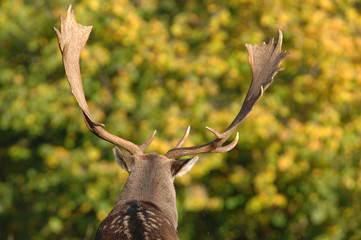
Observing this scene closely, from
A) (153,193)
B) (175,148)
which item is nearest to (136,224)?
(153,193)

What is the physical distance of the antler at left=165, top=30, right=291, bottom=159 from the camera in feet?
15.8

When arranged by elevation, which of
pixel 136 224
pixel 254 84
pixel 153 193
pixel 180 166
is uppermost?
pixel 254 84

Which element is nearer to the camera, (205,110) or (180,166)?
(180,166)

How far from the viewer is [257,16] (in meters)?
8.55

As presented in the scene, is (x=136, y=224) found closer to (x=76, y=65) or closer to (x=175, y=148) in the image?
(x=175, y=148)

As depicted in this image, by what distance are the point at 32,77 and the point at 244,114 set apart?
428 centimetres

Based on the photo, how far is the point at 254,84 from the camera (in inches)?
198

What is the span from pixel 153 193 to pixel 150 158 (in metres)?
0.37

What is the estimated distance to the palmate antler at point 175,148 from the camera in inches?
187

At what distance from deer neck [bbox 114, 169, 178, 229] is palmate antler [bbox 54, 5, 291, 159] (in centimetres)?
32

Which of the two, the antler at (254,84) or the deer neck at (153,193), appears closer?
the deer neck at (153,193)

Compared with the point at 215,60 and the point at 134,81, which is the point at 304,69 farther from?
the point at 134,81

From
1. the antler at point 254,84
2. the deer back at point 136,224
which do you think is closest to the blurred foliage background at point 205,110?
the antler at point 254,84

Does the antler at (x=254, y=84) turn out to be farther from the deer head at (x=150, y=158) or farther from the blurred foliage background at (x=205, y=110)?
the blurred foliage background at (x=205, y=110)
